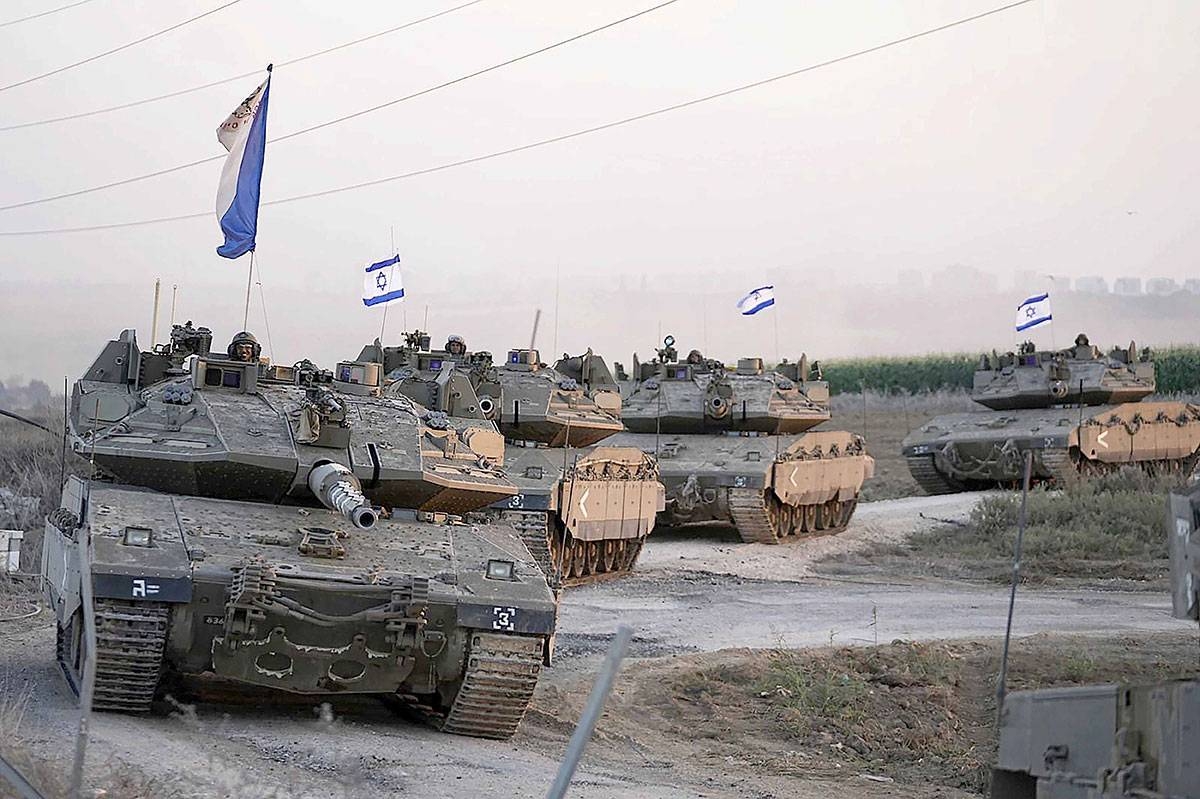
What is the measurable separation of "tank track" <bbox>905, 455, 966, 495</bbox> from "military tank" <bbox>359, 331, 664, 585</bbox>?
888 cm

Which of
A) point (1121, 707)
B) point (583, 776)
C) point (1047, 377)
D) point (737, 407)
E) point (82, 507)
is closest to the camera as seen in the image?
point (1121, 707)

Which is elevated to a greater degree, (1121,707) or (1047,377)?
(1047,377)

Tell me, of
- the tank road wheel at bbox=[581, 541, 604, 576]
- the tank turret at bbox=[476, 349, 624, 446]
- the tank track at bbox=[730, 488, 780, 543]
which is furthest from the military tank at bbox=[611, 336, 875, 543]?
the tank road wheel at bbox=[581, 541, 604, 576]

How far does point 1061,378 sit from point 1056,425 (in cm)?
205

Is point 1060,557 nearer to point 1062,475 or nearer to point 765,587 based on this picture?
point 765,587

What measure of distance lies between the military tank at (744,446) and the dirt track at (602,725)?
89.3 inches

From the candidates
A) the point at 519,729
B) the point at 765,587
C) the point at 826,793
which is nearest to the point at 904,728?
the point at 826,793

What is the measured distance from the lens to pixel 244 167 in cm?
1642

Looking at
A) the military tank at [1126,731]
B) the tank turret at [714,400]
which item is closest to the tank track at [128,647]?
the military tank at [1126,731]

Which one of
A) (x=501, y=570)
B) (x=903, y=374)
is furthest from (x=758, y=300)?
(x=903, y=374)

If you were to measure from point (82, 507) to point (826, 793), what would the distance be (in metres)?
5.25

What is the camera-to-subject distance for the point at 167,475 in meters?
11.4

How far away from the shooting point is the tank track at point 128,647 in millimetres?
9500

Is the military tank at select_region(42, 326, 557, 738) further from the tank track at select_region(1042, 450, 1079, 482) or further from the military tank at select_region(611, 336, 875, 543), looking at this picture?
the tank track at select_region(1042, 450, 1079, 482)
